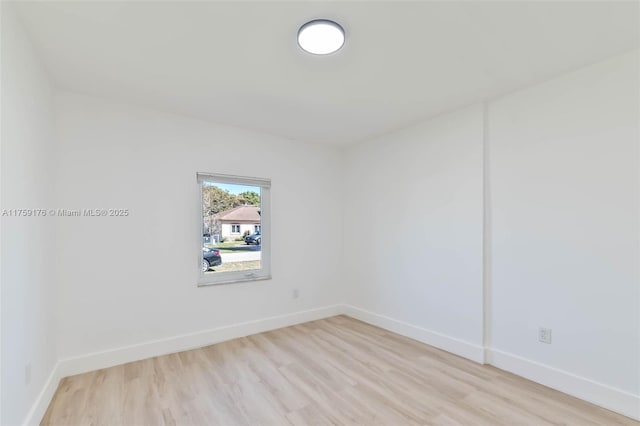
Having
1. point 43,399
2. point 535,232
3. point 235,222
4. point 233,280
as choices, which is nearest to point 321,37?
point 535,232

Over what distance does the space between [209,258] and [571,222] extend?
3351 mm

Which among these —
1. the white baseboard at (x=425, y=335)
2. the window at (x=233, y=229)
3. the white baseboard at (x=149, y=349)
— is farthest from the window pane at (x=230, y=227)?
the white baseboard at (x=425, y=335)

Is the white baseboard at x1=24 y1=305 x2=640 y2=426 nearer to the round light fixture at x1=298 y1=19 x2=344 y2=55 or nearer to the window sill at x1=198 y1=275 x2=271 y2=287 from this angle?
the window sill at x1=198 y1=275 x2=271 y2=287

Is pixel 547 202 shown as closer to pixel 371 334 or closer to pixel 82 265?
pixel 371 334

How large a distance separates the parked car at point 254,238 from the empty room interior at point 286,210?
50 millimetres

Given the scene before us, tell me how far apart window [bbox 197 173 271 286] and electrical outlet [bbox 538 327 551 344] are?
9.03 feet

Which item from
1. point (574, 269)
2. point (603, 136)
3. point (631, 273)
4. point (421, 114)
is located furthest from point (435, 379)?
point (421, 114)

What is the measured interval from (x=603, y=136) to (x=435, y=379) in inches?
87.1

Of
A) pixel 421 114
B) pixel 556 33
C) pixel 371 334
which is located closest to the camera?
pixel 556 33

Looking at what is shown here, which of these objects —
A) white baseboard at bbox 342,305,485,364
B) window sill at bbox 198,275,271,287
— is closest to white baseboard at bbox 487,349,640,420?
white baseboard at bbox 342,305,485,364

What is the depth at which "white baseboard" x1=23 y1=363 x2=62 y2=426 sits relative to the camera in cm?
→ 178

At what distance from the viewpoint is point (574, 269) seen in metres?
2.24

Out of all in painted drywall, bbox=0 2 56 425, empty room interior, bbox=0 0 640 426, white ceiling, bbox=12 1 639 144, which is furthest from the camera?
empty room interior, bbox=0 0 640 426

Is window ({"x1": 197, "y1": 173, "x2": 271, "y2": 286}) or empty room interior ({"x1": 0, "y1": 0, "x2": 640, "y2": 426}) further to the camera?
window ({"x1": 197, "y1": 173, "x2": 271, "y2": 286})
